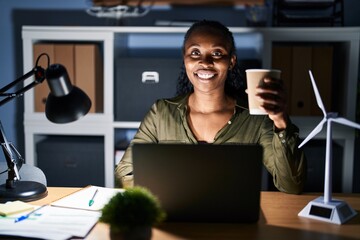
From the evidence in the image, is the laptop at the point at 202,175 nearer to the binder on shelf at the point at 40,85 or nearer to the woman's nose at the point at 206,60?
the woman's nose at the point at 206,60

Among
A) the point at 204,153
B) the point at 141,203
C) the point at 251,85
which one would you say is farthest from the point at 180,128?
the point at 141,203

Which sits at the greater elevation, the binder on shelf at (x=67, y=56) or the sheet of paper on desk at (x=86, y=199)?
the binder on shelf at (x=67, y=56)

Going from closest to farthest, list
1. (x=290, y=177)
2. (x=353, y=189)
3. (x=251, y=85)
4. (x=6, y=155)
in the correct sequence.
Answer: (x=251, y=85), (x=6, y=155), (x=290, y=177), (x=353, y=189)

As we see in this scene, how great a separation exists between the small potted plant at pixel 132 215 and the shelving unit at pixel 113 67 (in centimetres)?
153

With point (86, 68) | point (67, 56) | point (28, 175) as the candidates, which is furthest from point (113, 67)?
point (28, 175)

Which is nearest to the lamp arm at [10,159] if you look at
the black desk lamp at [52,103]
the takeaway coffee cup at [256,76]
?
the black desk lamp at [52,103]

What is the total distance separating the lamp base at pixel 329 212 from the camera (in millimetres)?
1207

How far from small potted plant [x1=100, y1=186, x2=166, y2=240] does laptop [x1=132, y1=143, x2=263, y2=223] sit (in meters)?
0.12

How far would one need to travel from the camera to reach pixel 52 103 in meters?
1.28

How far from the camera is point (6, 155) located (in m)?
1.36

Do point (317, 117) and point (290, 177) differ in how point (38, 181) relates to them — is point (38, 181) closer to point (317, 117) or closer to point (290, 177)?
point (290, 177)

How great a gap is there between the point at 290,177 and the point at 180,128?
0.59 meters

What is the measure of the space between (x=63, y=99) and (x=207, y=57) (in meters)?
0.76

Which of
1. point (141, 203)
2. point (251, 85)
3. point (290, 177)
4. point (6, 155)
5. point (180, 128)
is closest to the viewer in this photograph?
point (141, 203)
